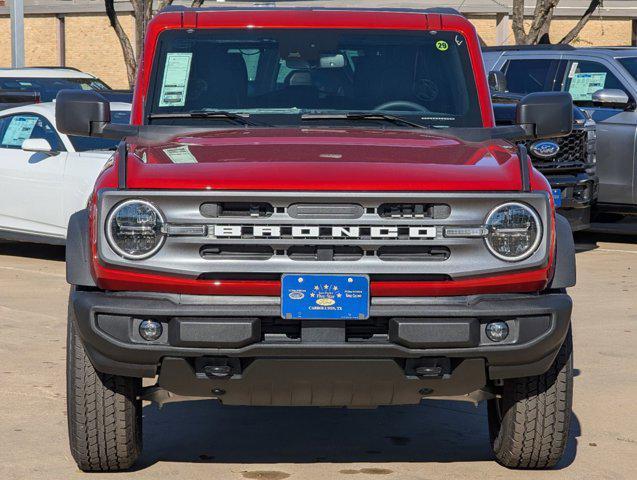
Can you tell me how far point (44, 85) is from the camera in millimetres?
18141

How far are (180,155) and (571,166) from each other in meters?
8.20

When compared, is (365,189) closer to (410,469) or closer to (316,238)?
(316,238)

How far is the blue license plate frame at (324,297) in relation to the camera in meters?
4.95

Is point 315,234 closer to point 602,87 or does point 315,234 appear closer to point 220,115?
point 220,115

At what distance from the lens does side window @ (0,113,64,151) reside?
12.9 metres

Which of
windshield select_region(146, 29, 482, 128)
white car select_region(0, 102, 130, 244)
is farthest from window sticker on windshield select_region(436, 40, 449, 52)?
white car select_region(0, 102, 130, 244)

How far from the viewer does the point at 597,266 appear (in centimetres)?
1298

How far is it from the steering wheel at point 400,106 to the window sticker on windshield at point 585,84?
28.7ft

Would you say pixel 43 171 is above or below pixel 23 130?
below

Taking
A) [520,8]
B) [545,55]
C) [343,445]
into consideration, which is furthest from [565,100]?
[520,8]

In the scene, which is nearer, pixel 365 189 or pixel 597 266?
pixel 365 189

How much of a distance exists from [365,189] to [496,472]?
1.47 metres

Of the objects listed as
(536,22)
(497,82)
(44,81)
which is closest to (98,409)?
(497,82)

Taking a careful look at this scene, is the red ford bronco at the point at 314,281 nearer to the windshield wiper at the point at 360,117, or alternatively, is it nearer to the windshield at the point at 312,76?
the windshield wiper at the point at 360,117
